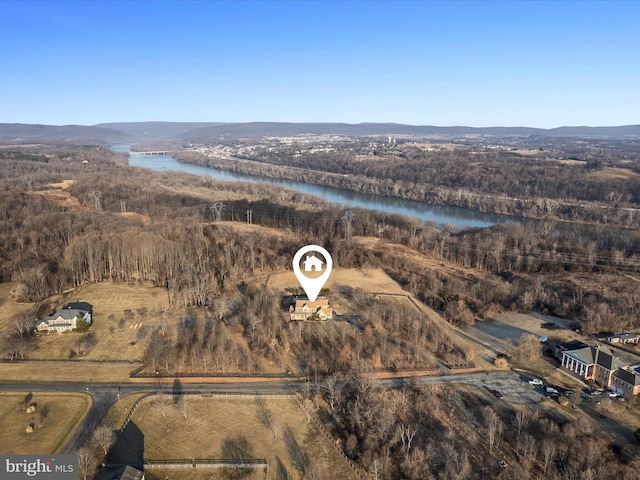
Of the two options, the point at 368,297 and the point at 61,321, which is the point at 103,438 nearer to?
the point at 61,321

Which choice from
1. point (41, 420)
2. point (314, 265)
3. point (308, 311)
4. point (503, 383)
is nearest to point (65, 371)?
point (41, 420)

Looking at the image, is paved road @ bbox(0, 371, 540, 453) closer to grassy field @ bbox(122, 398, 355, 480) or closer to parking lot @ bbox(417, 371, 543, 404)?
parking lot @ bbox(417, 371, 543, 404)

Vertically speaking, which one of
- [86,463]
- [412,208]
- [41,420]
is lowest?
[41,420]

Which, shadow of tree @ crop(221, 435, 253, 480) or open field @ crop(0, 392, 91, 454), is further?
open field @ crop(0, 392, 91, 454)

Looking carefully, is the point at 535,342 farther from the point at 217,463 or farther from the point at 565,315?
the point at 217,463

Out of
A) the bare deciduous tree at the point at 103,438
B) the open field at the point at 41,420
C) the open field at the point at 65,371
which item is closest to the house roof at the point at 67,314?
the open field at the point at 65,371

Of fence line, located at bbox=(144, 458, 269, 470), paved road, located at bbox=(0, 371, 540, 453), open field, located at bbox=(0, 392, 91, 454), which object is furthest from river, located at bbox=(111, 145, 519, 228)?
open field, located at bbox=(0, 392, 91, 454)
